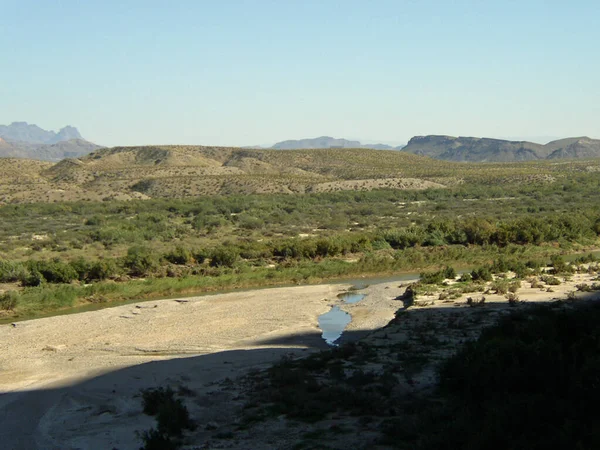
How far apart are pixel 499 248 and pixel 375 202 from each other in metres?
34.7

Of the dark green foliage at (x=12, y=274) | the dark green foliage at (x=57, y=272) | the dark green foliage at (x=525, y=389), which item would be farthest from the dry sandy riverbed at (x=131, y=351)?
the dark green foliage at (x=12, y=274)

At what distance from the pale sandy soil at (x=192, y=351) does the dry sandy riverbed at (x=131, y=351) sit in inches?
1.3

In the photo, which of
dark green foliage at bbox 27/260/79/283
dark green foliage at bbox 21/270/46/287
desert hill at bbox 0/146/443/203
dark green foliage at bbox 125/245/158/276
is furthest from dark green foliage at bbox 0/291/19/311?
desert hill at bbox 0/146/443/203

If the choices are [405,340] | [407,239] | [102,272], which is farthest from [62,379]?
[407,239]

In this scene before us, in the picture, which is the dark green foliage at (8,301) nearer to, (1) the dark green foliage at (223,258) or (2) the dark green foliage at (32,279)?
(2) the dark green foliage at (32,279)

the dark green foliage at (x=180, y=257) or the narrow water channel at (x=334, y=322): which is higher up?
the dark green foliage at (x=180, y=257)

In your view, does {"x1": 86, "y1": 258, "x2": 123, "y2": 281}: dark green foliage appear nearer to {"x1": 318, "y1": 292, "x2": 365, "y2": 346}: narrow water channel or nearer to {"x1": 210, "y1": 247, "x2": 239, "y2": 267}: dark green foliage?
{"x1": 210, "y1": 247, "x2": 239, "y2": 267}: dark green foliage

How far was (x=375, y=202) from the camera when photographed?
73438 mm

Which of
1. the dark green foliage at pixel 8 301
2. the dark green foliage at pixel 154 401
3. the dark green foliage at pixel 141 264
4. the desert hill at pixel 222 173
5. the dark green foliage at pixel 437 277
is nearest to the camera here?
the dark green foliage at pixel 154 401

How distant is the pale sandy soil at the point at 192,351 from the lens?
1280 cm

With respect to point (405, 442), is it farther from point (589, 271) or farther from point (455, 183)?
point (455, 183)

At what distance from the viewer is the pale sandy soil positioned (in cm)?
1280

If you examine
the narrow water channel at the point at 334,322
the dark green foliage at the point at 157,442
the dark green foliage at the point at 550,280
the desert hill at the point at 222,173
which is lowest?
the narrow water channel at the point at 334,322

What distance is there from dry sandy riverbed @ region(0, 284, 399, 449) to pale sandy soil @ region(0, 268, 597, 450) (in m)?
0.03
